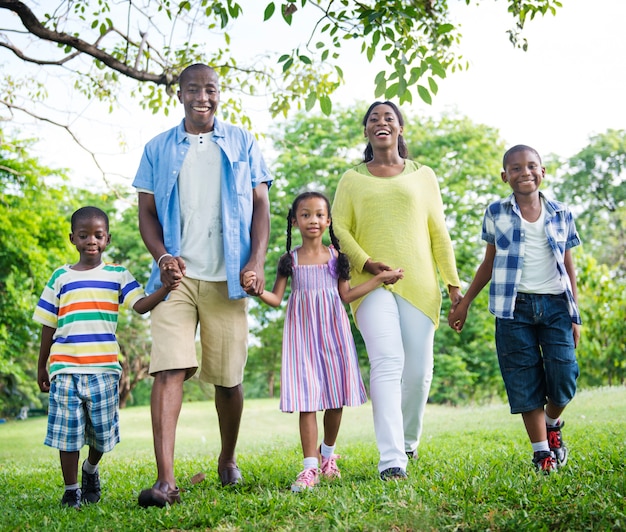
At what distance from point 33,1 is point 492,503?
7.82 metres

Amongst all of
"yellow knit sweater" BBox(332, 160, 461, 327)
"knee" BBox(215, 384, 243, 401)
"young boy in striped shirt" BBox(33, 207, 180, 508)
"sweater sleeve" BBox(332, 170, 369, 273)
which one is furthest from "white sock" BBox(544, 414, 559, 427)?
"young boy in striped shirt" BBox(33, 207, 180, 508)

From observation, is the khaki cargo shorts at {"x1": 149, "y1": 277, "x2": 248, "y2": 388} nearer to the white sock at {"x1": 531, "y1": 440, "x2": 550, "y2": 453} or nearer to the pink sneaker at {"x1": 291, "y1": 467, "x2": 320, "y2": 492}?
the pink sneaker at {"x1": 291, "y1": 467, "x2": 320, "y2": 492}

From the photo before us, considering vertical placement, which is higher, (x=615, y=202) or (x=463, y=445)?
(x=615, y=202)

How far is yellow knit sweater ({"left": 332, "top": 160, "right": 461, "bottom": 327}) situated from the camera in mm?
5023

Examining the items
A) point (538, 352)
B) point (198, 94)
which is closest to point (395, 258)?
point (538, 352)

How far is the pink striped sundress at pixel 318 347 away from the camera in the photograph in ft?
16.0

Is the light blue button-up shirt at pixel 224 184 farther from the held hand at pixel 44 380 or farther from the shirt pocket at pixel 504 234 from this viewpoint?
the shirt pocket at pixel 504 234

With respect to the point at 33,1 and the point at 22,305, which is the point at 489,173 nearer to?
the point at 22,305

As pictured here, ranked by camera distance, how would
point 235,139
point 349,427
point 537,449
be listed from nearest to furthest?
point 537,449, point 235,139, point 349,427

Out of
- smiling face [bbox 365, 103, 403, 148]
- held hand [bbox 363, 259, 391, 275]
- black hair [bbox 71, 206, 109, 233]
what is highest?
smiling face [bbox 365, 103, 403, 148]

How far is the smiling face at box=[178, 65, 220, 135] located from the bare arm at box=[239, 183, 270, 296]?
61 centimetres

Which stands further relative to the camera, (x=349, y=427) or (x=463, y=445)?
(x=349, y=427)

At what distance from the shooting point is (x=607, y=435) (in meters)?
7.30

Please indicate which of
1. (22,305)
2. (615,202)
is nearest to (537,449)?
(22,305)
